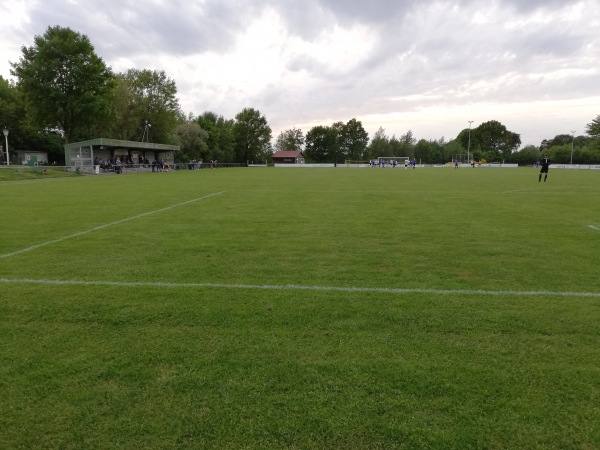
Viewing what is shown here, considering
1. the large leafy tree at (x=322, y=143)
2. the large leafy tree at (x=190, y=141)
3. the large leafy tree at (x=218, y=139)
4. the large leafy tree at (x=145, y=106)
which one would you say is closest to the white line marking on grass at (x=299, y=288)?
the large leafy tree at (x=145, y=106)

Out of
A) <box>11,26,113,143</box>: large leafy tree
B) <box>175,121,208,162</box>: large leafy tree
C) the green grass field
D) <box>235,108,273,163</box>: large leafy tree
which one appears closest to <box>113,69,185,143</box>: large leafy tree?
<box>175,121,208,162</box>: large leafy tree

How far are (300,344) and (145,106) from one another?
2634 inches

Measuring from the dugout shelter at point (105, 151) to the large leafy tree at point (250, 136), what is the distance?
51.6 metres

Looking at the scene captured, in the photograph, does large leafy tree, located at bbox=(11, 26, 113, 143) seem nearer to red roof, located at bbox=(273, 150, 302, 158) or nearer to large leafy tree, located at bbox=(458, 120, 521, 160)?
red roof, located at bbox=(273, 150, 302, 158)

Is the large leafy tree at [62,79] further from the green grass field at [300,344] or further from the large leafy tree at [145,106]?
the green grass field at [300,344]

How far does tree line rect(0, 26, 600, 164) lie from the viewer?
43812 mm

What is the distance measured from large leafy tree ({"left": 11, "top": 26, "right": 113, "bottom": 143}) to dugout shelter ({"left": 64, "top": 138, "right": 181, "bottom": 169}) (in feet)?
15.4

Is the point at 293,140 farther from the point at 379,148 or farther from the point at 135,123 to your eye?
the point at 135,123

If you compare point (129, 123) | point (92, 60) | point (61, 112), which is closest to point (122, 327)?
point (61, 112)

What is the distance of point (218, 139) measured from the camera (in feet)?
303

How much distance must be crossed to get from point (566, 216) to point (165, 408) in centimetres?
1191

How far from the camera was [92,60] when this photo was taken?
4556 cm

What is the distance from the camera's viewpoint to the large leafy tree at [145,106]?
61.4 m

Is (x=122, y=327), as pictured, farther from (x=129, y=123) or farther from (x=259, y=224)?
(x=129, y=123)
